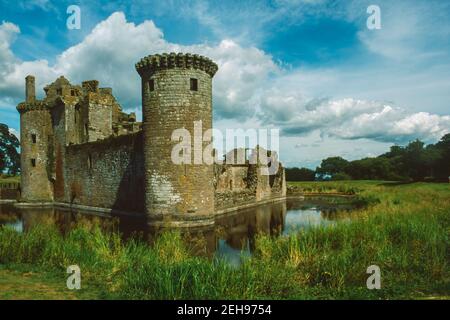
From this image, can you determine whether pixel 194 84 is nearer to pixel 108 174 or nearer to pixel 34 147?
pixel 108 174

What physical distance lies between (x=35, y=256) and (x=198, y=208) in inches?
333

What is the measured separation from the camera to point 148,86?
16516 mm

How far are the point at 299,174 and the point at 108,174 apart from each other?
5011 cm

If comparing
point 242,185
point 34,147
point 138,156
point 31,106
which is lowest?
point 242,185

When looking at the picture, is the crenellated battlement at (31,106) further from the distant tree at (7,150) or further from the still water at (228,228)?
the distant tree at (7,150)

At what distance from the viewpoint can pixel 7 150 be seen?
186 ft

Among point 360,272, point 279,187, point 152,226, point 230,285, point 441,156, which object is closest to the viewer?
point 230,285

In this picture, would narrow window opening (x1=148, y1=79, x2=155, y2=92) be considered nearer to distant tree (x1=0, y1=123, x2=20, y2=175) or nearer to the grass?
the grass

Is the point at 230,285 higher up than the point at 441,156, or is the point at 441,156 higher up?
the point at 441,156

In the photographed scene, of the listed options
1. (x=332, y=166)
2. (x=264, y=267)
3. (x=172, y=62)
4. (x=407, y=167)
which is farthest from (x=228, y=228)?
(x=332, y=166)

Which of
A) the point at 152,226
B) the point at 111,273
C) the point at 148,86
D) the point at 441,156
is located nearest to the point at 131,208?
the point at 152,226
